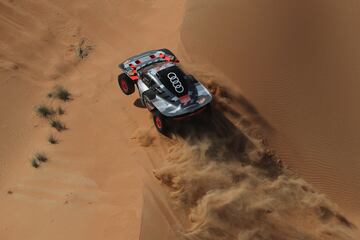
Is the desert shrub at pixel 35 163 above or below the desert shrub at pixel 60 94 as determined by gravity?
below

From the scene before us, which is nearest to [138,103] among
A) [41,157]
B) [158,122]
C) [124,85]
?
[124,85]

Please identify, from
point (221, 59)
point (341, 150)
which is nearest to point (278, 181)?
point (341, 150)

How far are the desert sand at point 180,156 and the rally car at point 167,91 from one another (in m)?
0.62

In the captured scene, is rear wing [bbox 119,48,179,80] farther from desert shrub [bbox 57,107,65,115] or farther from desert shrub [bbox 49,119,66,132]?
desert shrub [bbox 49,119,66,132]

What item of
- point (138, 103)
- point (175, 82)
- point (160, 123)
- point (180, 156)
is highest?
point (175, 82)

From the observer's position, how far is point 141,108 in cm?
1177

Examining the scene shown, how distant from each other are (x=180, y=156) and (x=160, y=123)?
0.92 meters

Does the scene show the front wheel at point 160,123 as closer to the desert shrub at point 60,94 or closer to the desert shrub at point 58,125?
the desert shrub at point 58,125

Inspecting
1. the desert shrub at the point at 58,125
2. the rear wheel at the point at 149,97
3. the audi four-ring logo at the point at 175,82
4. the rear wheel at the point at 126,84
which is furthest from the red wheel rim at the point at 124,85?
the desert shrub at the point at 58,125

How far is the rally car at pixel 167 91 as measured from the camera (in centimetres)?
991

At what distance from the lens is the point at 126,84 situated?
11750mm

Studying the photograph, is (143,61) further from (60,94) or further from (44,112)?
(44,112)

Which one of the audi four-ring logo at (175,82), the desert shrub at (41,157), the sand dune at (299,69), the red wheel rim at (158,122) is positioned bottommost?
the desert shrub at (41,157)

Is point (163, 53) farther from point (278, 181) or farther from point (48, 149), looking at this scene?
point (278, 181)
